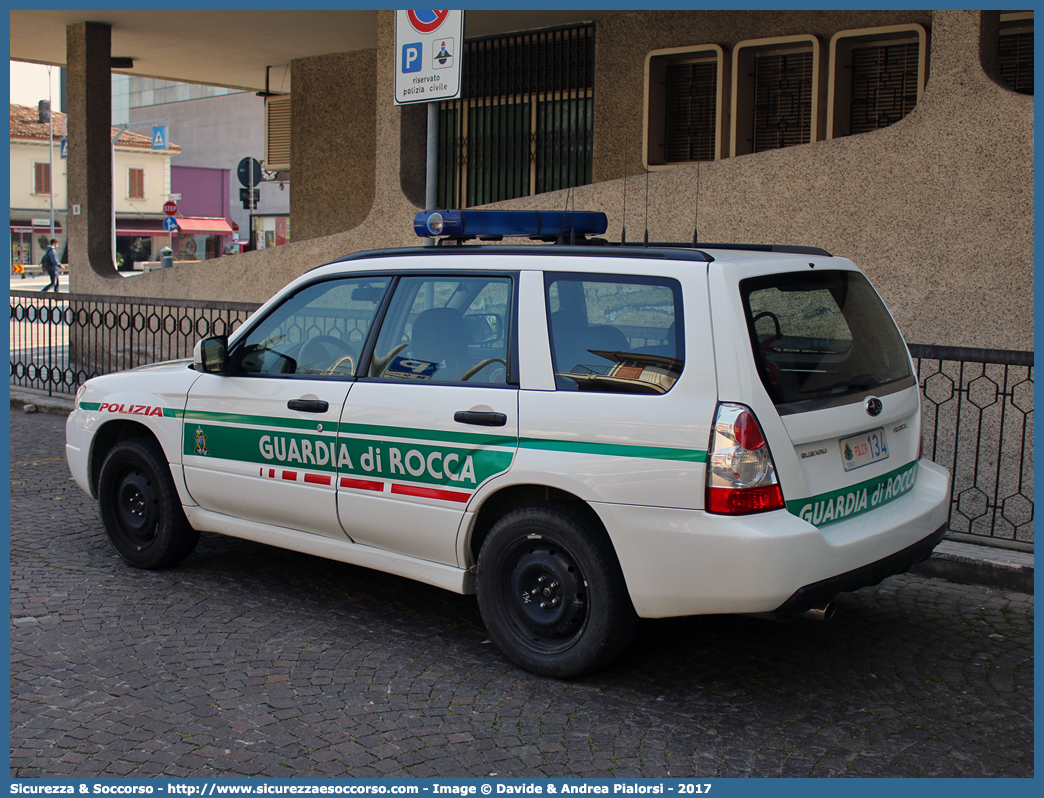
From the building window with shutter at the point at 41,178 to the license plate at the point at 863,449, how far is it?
6739 cm

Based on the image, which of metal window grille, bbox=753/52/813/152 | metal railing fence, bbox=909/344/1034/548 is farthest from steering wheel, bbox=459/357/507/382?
metal window grille, bbox=753/52/813/152

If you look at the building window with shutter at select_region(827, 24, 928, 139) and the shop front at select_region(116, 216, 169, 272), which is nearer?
the building window with shutter at select_region(827, 24, 928, 139)

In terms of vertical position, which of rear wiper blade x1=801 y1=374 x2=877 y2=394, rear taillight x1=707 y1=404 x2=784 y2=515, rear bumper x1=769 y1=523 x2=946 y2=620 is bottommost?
rear bumper x1=769 y1=523 x2=946 y2=620

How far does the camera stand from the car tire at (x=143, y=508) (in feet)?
18.2

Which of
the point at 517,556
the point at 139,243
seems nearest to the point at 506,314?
the point at 517,556

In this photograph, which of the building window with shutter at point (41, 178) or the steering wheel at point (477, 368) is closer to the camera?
the steering wheel at point (477, 368)

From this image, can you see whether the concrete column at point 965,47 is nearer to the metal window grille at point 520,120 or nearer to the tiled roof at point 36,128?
the metal window grille at point 520,120

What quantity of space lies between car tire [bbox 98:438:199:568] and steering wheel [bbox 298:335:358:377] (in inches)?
45.4

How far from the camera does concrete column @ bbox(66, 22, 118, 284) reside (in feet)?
45.7

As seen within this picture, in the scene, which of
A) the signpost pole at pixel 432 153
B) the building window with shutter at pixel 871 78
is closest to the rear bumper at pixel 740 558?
the signpost pole at pixel 432 153

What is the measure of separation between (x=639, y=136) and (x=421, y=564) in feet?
27.6

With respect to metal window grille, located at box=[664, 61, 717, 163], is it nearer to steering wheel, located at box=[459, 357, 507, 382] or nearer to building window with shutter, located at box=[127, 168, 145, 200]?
steering wheel, located at box=[459, 357, 507, 382]

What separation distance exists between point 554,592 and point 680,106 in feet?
28.1

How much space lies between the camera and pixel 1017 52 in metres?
9.66
